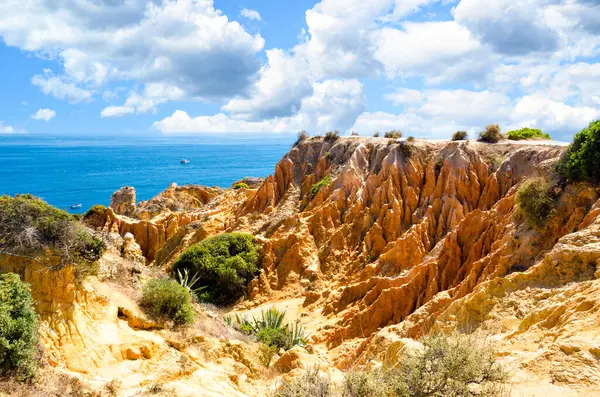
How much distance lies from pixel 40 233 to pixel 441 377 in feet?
35.7

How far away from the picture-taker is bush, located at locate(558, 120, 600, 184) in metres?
16.8

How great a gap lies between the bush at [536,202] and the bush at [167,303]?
13.6 meters

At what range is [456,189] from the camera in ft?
83.7

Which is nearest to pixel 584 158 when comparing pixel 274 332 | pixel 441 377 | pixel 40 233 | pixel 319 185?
pixel 441 377

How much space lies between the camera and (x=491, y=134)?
28031 mm

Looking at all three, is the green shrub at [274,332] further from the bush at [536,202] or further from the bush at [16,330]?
the bush at [536,202]

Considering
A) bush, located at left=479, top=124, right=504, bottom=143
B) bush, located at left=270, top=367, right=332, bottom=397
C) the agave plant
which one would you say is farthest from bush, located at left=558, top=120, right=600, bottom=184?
the agave plant

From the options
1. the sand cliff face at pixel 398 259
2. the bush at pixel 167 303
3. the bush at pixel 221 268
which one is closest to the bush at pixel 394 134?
the sand cliff face at pixel 398 259

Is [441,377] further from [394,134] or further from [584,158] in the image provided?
[394,134]

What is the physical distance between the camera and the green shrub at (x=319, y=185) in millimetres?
32781

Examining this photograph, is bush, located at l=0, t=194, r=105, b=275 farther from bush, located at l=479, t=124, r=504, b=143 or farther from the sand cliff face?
bush, located at l=479, t=124, r=504, b=143

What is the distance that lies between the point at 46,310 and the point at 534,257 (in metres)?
16.2

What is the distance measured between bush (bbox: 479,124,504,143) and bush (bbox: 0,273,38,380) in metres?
26.6

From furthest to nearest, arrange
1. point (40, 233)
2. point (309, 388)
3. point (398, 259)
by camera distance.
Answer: point (398, 259)
point (40, 233)
point (309, 388)
